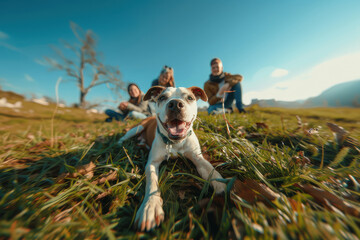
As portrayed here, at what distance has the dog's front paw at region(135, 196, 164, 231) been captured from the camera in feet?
3.13

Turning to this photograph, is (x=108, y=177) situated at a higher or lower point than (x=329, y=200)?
higher

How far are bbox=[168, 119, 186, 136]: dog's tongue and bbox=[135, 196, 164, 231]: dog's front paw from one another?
2.76ft

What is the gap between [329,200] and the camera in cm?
93

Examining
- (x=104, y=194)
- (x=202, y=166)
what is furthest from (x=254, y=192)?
(x=104, y=194)

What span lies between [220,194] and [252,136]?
180cm

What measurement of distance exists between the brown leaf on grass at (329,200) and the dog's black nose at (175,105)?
1.51 meters

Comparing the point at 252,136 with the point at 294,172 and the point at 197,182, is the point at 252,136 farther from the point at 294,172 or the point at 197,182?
the point at 197,182

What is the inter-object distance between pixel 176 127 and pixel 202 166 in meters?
0.66

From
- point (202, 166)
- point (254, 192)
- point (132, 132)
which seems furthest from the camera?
point (132, 132)

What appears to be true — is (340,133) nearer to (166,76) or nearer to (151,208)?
(151,208)

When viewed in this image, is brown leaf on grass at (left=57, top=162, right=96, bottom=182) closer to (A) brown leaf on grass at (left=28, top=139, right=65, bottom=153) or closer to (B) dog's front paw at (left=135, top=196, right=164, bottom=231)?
(B) dog's front paw at (left=135, top=196, right=164, bottom=231)

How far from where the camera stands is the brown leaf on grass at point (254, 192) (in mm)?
965

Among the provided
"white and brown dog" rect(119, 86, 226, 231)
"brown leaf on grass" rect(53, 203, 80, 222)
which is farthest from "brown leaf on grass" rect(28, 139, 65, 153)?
"white and brown dog" rect(119, 86, 226, 231)

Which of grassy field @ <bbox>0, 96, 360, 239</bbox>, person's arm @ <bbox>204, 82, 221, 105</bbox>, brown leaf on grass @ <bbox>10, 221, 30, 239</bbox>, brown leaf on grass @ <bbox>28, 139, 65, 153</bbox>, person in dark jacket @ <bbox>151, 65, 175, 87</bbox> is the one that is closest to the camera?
brown leaf on grass @ <bbox>10, 221, 30, 239</bbox>
